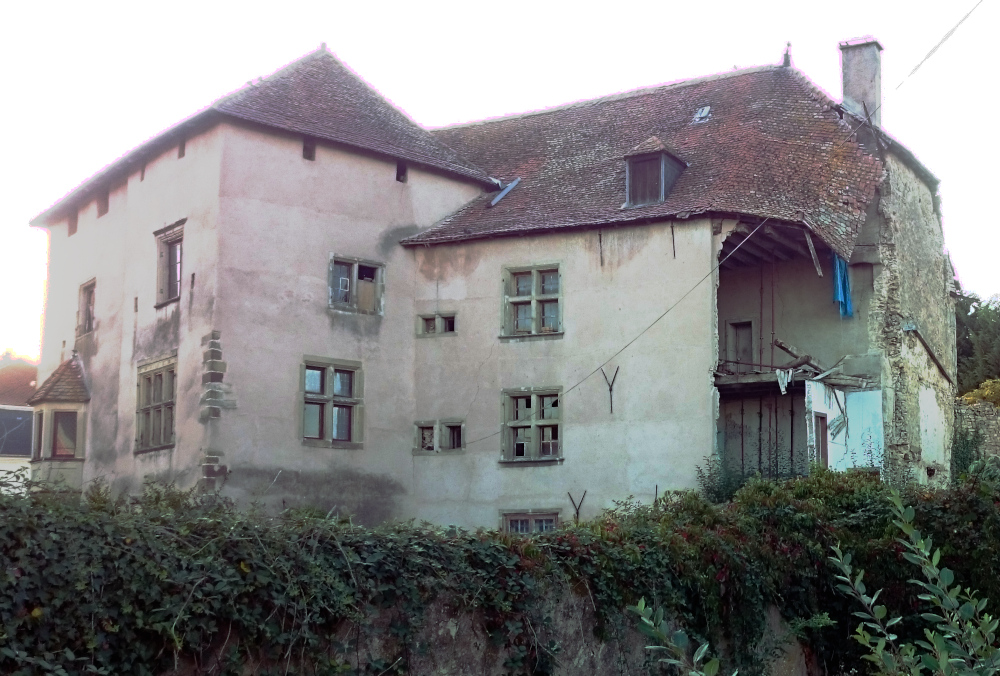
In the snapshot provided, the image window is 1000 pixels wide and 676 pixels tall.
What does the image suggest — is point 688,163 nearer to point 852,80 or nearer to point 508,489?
point 852,80

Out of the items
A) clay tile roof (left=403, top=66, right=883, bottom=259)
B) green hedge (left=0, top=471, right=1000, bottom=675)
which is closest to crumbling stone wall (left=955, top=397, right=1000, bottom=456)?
clay tile roof (left=403, top=66, right=883, bottom=259)

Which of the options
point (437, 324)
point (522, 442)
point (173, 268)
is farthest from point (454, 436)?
point (173, 268)

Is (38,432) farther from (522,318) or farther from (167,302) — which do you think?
(522,318)

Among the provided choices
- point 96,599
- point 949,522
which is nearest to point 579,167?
point 949,522

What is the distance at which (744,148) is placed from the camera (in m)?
23.6

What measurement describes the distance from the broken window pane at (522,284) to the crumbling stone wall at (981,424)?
38.6 ft

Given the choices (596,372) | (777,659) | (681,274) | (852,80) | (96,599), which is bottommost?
(777,659)

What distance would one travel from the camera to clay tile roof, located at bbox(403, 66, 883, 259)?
2223 cm

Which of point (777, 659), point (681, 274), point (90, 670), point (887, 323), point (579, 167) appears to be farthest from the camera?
point (579, 167)

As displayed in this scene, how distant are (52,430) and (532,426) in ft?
32.9

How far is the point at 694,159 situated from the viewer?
2388 centimetres

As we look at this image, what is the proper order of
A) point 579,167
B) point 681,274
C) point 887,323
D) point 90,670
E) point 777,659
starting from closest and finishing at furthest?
1. point 90,670
2. point 777,659
3. point 681,274
4. point 887,323
5. point 579,167

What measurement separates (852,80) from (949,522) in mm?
14097

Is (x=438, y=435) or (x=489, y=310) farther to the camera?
(x=489, y=310)
